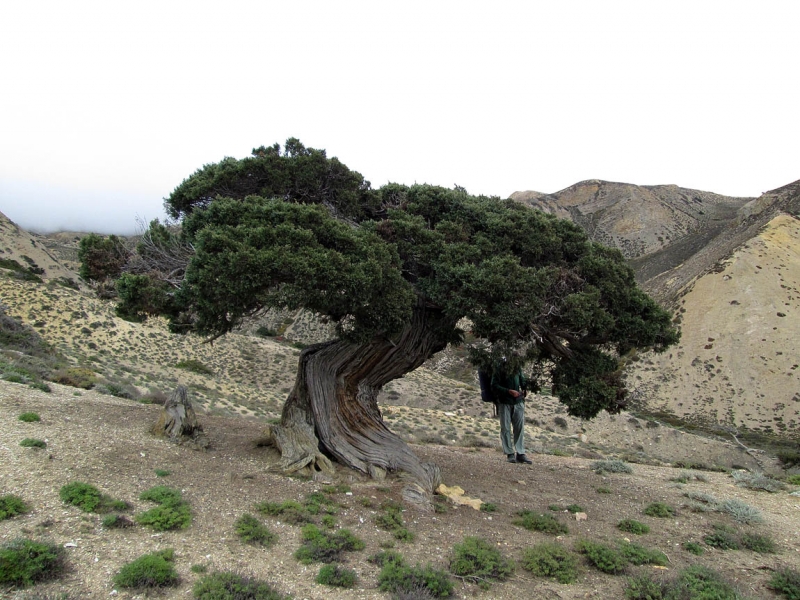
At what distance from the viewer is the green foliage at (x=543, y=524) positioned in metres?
7.77

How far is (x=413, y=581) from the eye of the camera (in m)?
5.41

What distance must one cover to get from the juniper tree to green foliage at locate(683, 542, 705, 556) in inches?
109

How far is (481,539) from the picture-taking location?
23.2ft

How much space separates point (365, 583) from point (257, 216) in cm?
581

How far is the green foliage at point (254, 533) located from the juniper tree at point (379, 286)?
2659 mm

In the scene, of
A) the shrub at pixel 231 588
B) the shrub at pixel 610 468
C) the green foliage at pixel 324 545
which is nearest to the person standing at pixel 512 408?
the shrub at pixel 610 468

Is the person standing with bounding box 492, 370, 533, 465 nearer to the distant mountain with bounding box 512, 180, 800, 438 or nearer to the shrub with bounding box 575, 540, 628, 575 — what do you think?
the shrub with bounding box 575, 540, 628, 575

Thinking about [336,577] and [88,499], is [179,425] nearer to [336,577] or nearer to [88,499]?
[88,499]

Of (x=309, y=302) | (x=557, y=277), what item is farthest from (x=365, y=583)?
(x=557, y=277)

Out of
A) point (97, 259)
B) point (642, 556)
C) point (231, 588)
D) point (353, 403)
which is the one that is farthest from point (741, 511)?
point (97, 259)

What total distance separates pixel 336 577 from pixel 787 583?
5.38 metres

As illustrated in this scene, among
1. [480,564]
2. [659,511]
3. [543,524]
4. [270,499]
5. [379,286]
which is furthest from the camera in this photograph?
[659,511]

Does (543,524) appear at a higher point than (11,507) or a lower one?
higher

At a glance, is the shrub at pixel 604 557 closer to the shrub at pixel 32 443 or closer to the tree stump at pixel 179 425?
the tree stump at pixel 179 425
